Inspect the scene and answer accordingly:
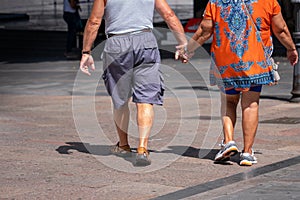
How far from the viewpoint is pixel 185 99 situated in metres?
14.1

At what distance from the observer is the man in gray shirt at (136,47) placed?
8875 millimetres

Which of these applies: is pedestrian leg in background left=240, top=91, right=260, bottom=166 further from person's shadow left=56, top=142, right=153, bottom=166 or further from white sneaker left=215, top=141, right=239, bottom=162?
person's shadow left=56, top=142, right=153, bottom=166

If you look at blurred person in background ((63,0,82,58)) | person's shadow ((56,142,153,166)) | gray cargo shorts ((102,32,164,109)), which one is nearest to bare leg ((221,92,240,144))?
gray cargo shorts ((102,32,164,109))

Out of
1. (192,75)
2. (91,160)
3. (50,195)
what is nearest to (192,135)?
(91,160)

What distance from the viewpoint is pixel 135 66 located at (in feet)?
29.3

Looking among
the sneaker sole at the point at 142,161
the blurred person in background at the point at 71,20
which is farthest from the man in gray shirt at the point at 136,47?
the blurred person in background at the point at 71,20

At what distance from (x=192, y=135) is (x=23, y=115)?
300 centimetres

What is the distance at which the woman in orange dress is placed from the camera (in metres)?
8.62

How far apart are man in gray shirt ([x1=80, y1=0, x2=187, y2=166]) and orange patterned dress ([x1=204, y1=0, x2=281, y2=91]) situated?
0.42 metres

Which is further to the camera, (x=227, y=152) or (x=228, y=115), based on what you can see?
(x=228, y=115)

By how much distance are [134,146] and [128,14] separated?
1.73 meters

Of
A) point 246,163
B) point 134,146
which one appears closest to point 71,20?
point 134,146

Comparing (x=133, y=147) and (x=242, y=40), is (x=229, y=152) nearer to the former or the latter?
(x=242, y=40)

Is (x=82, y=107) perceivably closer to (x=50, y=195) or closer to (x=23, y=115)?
(x=23, y=115)
